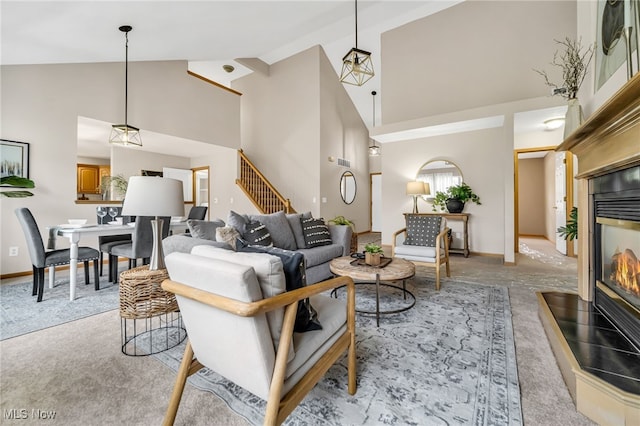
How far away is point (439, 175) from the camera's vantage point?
209 inches

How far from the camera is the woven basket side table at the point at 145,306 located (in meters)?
1.79

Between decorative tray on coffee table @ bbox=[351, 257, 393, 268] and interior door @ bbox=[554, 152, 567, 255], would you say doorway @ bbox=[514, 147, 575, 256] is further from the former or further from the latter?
decorative tray on coffee table @ bbox=[351, 257, 393, 268]

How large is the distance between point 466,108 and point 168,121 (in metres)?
5.50

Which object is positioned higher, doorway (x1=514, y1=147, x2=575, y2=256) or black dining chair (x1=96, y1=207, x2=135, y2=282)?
doorway (x1=514, y1=147, x2=575, y2=256)

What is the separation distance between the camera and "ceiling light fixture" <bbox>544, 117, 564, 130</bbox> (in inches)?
175

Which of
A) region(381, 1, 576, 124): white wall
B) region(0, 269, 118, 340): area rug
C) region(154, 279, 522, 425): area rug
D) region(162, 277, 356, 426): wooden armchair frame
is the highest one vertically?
region(381, 1, 576, 124): white wall

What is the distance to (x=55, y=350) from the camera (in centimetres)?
186

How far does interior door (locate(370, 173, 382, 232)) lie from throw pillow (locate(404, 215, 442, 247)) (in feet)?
16.9

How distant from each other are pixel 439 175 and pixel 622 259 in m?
3.74

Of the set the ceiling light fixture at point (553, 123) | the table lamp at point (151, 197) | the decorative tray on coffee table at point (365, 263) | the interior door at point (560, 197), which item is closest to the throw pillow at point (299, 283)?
the table lamp at point (151, 197)

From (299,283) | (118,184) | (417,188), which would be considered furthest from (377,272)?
(118,184)

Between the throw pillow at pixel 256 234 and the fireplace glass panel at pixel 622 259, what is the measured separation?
8.90 ft

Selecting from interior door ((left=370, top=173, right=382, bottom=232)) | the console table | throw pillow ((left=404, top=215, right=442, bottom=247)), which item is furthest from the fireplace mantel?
interior door ((left=370, top=173, right=382, bottom=232))

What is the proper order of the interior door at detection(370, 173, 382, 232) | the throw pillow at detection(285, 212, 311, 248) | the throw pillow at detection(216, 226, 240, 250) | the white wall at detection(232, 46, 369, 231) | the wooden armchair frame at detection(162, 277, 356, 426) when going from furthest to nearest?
1. the interior door at detection(370, 173, 382, 232)
2. the white wall at detection(232, 46, 369, 231)
3. the throw pillow at detection(285, 212, 311, 248)
4. the throw pillow at detection(216, 226, 240, 250)
5. the wooden armchair frame at detection(162, 277, 356, 426)
